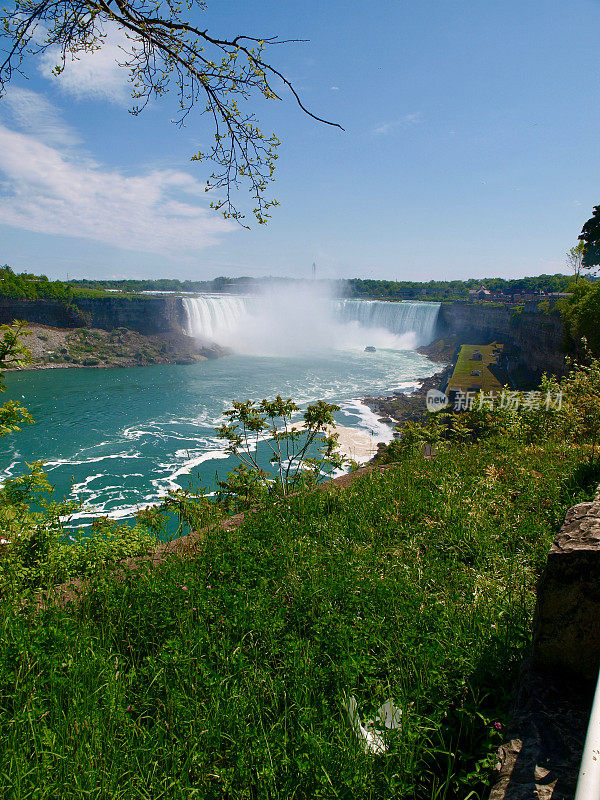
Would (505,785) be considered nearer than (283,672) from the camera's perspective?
Yes

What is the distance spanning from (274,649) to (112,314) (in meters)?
61.4

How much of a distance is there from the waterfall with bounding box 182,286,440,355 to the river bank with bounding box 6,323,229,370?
14.5 ft

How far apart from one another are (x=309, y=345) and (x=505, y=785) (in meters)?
63.1

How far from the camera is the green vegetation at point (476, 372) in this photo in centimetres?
2409

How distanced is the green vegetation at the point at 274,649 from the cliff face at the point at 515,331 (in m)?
21.0

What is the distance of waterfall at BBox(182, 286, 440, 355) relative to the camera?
5916 cm

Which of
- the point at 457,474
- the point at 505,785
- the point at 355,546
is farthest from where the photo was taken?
the point at 457,474

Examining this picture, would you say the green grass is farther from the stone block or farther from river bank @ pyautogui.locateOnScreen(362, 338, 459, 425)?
river bank @ pyautogui.locateOnScreen(362, 338, 459, 425)

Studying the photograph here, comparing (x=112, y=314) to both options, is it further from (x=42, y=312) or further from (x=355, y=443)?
(x=355, y=443)

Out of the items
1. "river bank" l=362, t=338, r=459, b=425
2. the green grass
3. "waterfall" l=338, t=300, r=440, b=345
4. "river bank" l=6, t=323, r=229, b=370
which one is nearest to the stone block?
the green grass

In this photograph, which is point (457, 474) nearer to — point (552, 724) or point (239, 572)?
point (239, 572)

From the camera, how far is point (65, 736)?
73.2 inches

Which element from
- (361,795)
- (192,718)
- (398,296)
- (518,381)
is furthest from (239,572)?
(398,296)

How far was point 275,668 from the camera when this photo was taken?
7.50 ft
